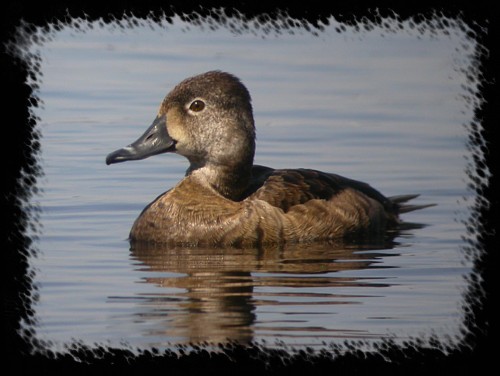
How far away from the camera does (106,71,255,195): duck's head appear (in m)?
10.2

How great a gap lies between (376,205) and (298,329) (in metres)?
3.23

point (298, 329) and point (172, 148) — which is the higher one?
point (172, 148)

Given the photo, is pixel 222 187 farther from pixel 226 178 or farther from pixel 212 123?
pixel 212 123

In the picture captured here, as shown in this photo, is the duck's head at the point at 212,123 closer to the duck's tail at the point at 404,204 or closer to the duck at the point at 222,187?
the duck at the point at 222,187

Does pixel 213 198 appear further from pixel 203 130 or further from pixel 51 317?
pixel 51 317

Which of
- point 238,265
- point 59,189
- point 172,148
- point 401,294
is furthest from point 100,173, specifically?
point 401,294

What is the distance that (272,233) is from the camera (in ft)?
32.7

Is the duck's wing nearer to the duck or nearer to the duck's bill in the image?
the duck

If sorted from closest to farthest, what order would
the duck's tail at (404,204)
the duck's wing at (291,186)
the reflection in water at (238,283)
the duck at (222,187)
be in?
the reflection in water at (238,283) < the duck at (222,187) < the duck's wing at (291,186) < the duck's tail at (404,204)

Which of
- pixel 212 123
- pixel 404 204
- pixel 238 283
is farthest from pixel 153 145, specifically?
pixel 404 204

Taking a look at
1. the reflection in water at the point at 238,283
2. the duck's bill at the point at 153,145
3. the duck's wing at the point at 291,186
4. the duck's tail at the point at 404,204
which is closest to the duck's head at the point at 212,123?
the duck's bill at the point at 153,145

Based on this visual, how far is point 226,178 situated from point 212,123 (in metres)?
0.39

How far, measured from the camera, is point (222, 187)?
10211mm

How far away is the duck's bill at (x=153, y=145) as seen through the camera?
10.2 m
